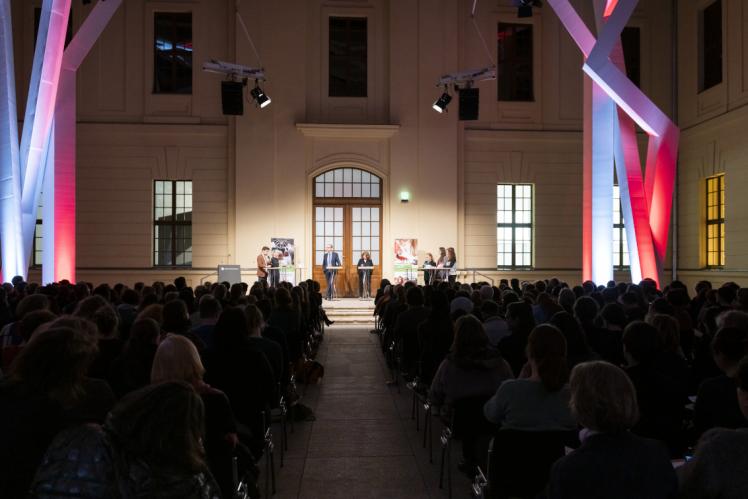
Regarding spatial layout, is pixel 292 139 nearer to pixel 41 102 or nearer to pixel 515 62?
pixel 515 62

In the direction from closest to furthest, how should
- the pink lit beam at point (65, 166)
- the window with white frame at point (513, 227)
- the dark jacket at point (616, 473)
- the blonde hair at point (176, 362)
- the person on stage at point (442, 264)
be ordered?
the dark jacket at point (616, 473) → the blonde hair at point (176, 362) → the pink lit beam at point (65, 166) → the person on stage at point (442, 264) → the window with white frame at point (513, 227)

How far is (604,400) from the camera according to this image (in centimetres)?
244

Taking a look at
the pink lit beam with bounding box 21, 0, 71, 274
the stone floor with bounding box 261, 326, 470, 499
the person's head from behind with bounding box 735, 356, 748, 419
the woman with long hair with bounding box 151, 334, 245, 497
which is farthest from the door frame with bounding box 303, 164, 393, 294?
the person's head from behind with bounding box 735, 356, 748, 419

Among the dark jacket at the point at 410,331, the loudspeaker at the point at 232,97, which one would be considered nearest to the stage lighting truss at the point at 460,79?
the loudspeaker at the point at 232,97

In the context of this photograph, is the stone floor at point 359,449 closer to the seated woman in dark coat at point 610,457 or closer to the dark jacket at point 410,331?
the dark jacket at point 410,331

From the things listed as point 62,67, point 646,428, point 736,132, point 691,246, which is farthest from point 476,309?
point 691,246

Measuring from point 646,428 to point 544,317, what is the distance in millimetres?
3362

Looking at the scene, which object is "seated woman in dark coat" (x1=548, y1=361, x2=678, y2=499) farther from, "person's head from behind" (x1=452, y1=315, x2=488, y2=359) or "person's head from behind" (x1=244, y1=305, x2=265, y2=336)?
"person's head from behind" (x1=244, y1=305, x2=265, y2=336)

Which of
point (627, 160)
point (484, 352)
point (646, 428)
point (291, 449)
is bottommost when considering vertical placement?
point (291, 449)

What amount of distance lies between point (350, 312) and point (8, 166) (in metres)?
7.73

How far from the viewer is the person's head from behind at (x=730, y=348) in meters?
3.82

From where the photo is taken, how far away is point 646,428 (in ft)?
13.2

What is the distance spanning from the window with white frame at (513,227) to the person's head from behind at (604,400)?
55.9ft

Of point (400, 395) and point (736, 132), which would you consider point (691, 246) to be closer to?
point (736, 132)
